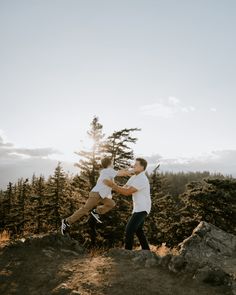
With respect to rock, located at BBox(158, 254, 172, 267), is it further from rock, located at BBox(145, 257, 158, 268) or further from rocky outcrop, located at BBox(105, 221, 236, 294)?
rock, located at BBox(145, 257, 158, 268)

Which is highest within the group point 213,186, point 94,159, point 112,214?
point 94,159

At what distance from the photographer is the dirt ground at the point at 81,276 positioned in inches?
257

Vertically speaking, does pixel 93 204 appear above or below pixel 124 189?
below

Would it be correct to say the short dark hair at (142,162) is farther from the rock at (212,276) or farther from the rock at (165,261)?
the rock at (212,276)

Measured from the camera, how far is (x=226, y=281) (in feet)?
21.9

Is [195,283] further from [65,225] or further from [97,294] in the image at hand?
[65,225]

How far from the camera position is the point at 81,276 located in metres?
7.43

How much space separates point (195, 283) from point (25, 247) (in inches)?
214

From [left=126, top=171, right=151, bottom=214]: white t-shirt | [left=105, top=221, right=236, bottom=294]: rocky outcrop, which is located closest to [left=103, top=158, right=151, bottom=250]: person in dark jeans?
[left=126, top=171, right=151, bottom=214]: white t-shirt

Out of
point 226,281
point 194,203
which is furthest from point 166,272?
point 194,203

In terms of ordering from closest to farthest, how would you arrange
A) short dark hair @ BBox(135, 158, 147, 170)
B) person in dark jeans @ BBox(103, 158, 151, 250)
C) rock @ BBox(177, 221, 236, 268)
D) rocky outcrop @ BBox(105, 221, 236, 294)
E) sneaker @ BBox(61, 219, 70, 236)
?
rocky outcrop @ BBox(105, 221, 236, 294), person in dark jeans @ BBox(103, 158, 151, 250), short dark hair @ BBox(135, 158, 147, 170), sneaker @ BBox(61, 219, 70, 236), rock @ BBox(177, 221, 236, 268)

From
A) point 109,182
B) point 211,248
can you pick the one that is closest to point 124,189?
point 109,182

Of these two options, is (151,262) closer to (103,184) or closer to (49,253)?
(103,184)

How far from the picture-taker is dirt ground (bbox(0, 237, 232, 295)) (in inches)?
257
